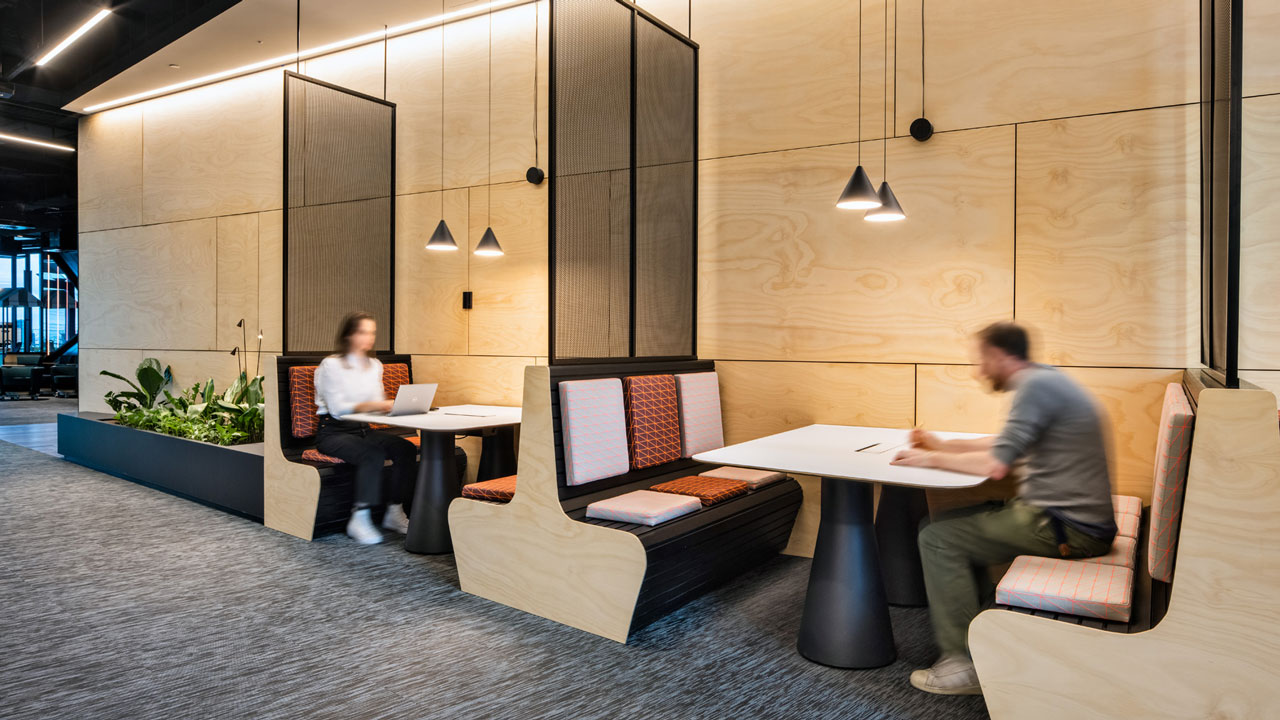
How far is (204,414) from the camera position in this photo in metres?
6.16

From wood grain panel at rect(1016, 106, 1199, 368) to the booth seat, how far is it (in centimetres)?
116

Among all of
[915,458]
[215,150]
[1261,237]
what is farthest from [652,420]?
[215,150]

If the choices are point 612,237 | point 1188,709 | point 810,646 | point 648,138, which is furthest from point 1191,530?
point 648,138

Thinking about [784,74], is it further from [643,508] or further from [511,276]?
[643,508]

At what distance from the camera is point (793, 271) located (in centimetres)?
455

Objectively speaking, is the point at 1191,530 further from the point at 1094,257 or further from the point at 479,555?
the point at 479,555

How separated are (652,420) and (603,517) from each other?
0.87m

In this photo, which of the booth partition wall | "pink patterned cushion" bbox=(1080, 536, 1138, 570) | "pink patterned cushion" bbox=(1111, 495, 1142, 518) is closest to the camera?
"pink patterned cushion" bbox=(1080, 536, 1138, 570)

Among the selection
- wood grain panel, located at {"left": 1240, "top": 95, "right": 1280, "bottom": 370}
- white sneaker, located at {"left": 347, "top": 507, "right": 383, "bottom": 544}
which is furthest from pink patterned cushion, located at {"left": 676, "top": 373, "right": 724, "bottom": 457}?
wood grain panel, located at {"left": 1240, "top": 95, "right": 1280, "bottom": 370}

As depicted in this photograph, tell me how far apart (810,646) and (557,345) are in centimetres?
188

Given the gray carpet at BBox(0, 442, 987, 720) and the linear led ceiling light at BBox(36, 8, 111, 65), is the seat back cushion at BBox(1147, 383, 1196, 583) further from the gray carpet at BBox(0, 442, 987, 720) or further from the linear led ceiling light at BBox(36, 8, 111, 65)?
the linear led ceiling light at BBox(36, 8, 111, 65)

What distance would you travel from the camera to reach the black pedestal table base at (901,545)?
355 centimetres

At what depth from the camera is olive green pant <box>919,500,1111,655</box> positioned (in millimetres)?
2490

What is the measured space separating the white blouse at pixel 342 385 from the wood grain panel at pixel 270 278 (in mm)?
2998
